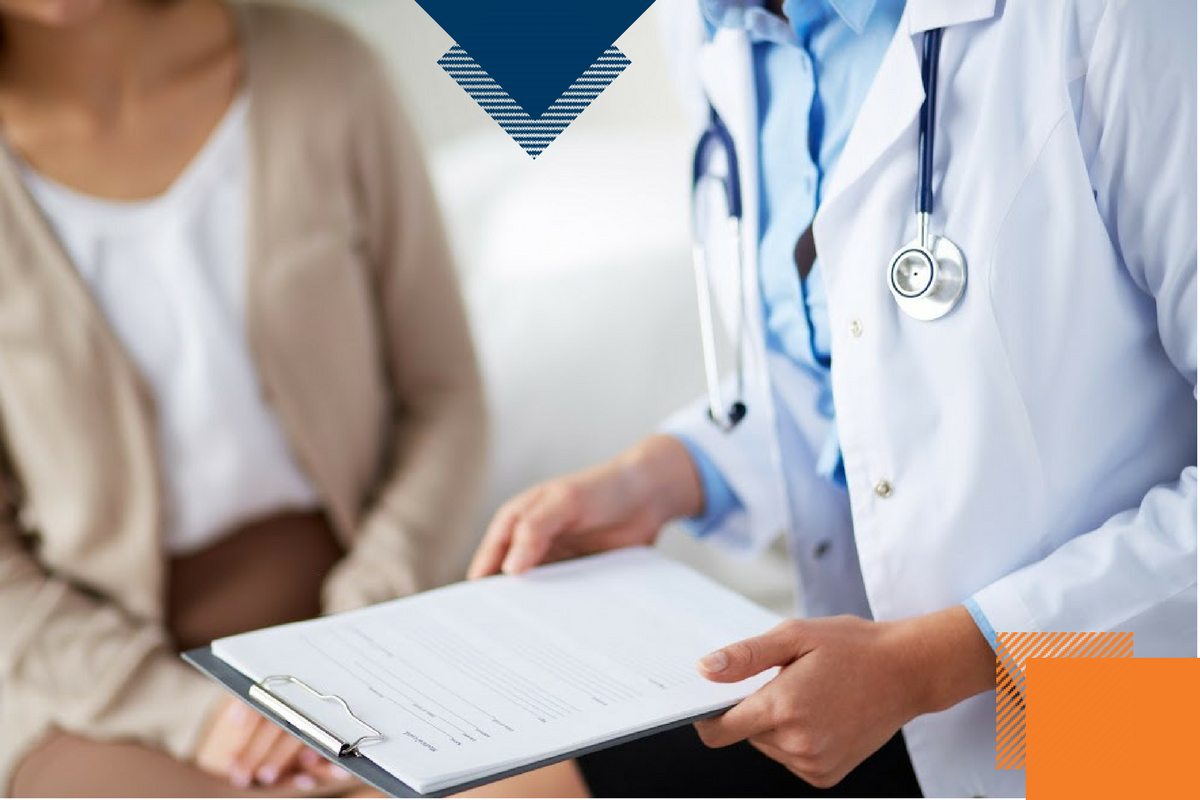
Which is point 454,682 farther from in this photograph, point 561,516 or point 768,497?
point 768,497

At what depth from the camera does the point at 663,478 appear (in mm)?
1082

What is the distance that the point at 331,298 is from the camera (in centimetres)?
129

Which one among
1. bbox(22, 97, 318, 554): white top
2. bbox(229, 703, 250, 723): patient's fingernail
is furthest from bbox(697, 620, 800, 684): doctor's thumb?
bbox(22, 97, 318, 554): white top

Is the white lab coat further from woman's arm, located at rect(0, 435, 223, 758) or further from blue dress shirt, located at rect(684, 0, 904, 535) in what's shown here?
woman's arm, located at rect(0, 435, 223, 758)

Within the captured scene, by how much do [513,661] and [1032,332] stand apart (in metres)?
0.39

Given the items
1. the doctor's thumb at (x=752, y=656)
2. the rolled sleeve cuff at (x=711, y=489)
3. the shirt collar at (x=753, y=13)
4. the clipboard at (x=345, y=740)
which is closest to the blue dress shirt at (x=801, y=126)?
the shirt collar at (x=753, y=13)

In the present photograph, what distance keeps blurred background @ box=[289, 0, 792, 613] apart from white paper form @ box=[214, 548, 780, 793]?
63cm

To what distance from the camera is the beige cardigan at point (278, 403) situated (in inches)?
46.3

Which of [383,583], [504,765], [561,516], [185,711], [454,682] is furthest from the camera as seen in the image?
[383,583]

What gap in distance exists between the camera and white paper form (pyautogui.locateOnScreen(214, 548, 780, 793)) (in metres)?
0.72

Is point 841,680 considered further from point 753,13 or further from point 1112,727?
point 753,13

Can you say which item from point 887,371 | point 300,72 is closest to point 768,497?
point 887,371

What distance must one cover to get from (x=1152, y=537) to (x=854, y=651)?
204mm

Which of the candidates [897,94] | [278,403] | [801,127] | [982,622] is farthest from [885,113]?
[278,403]
